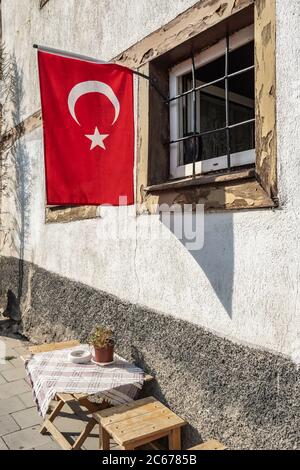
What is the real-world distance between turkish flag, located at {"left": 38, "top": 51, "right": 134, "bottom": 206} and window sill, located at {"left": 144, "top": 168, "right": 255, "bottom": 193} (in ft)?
1.15

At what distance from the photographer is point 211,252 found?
3.09m

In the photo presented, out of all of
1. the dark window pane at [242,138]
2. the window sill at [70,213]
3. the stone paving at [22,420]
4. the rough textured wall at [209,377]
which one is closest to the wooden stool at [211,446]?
the rough textured wall at [209,377]

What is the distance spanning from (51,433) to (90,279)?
1.65 metres

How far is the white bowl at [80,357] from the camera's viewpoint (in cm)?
365

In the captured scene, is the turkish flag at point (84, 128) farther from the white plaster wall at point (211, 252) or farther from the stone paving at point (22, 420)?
the stone paving at point (22, 420)

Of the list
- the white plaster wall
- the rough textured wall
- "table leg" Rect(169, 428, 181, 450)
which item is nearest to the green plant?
the rough textured wall

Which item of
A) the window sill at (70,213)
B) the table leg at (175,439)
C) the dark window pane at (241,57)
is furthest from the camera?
the window sill at (70,213)

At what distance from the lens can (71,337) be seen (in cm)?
492

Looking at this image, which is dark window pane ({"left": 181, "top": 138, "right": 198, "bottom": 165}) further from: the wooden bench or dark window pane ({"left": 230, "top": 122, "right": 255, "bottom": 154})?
dark window pane ({"left": 230, "top": 122, "right": 255, "bottom": 154})

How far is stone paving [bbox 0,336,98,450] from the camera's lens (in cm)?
351

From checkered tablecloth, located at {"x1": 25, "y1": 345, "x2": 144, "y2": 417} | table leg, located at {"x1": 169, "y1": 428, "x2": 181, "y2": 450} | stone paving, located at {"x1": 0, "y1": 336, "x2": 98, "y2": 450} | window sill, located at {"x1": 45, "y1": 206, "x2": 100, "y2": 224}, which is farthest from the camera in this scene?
window sill, located at {"x1": 45, "y1": 206, "x2": 100, "y2": 224}

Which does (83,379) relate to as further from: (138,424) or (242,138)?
(242,138)

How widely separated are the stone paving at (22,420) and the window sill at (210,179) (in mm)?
2224

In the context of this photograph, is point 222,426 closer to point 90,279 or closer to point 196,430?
point 196,430
